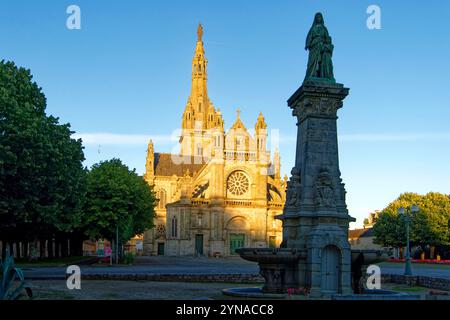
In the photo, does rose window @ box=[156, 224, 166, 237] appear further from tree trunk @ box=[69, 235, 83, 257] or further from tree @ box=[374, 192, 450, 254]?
tree @ box=[374, 192, 450, 254]

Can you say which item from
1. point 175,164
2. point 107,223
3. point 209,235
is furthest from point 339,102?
point 175,164

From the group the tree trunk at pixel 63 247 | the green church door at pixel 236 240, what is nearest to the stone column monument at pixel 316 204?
the tree trunk at pixel 63 247

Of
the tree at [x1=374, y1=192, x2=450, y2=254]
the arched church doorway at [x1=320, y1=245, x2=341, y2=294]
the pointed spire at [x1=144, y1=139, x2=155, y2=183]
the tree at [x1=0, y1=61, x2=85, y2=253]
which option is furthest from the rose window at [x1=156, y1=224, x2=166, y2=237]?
the arched church doorway at [x1=320, y1=245, x2=341, y2=294]

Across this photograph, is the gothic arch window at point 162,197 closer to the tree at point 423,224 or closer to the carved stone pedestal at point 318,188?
the tree at point 423,224

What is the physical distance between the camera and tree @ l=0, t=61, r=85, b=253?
30156mm

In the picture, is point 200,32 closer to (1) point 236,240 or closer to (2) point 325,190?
(1) point 236,240

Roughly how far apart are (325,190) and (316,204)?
61 centimetres

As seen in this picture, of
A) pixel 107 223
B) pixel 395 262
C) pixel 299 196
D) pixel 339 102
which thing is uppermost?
pixel 339 102

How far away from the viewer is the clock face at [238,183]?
298 feet

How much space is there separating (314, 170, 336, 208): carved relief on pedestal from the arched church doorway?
1679 mm

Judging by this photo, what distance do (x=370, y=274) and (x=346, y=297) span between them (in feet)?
12.8

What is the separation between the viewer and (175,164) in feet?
366

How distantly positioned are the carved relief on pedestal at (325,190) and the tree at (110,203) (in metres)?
36.0
